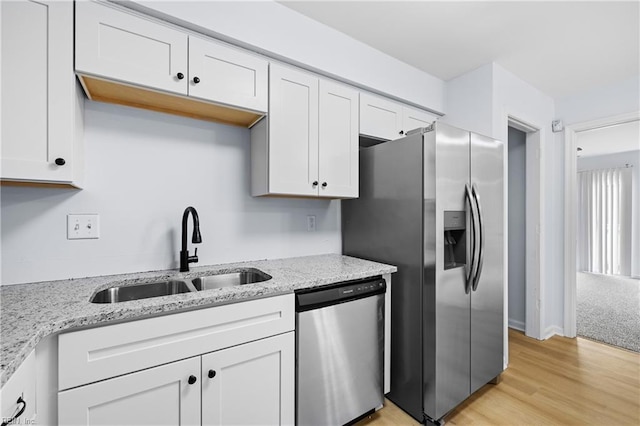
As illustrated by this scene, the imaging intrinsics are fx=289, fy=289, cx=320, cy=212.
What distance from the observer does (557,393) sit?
2.07m

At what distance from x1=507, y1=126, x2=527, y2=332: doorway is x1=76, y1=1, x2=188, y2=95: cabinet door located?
350 centimetres

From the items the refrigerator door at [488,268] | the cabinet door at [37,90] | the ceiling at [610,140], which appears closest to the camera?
the cabinet door at [37,90]

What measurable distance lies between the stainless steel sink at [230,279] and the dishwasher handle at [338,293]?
0.27 meters

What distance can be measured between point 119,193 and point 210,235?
542mm

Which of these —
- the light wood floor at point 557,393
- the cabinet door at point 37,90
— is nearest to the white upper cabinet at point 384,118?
the cabinet door at point 37,90

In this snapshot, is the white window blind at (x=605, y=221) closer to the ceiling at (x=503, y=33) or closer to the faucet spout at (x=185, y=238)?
the ceiling at (x=503, y=33)

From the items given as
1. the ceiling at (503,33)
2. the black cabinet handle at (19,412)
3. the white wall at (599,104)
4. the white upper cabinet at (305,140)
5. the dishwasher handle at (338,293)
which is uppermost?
the ceiling at (503,33)

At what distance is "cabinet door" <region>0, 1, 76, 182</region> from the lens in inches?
44.6

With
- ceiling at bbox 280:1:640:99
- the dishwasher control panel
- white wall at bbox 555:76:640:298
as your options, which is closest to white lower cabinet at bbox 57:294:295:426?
the dishwasher control panel

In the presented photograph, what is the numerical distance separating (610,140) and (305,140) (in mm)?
5993

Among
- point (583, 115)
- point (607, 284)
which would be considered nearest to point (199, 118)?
point (583, 115)

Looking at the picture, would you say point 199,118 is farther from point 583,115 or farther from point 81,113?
point 583,115

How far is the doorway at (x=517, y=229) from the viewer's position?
10.7 ft

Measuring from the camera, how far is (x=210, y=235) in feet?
6.08
